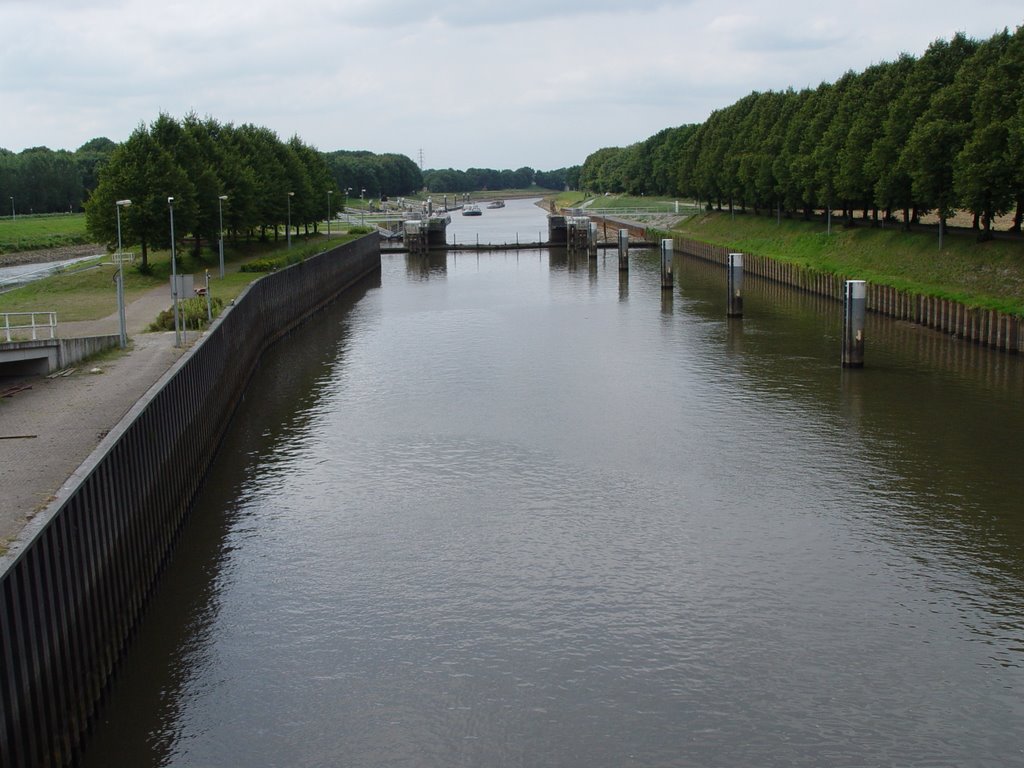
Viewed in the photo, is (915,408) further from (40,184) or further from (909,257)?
(40,184)

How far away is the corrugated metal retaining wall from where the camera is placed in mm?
46594

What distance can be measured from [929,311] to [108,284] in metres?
44.4

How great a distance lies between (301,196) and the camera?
331 feet

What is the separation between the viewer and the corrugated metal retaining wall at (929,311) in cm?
4659

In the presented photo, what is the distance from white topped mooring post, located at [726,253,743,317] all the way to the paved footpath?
3235 centimetres

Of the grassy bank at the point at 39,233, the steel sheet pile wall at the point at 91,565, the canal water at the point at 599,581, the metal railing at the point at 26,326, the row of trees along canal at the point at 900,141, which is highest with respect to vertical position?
the row of trees along canal at the point at 900,141

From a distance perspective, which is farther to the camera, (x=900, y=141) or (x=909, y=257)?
(x=900, y=141)

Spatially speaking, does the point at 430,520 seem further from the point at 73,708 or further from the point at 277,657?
the point at 73,708

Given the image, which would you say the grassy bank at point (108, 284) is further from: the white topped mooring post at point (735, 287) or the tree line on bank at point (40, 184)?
the tree line on bank at point (40, 184)

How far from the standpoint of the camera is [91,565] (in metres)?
17.9

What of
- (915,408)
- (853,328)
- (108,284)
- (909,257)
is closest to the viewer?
(915,408)

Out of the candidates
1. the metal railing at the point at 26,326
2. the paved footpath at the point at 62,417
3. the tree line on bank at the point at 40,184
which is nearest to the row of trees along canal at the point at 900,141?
the paved footpath at the point at 62,417

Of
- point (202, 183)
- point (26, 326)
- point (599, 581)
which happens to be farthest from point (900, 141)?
point (599, 581)

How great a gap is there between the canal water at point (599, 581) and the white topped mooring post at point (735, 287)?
18.1 meters
